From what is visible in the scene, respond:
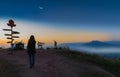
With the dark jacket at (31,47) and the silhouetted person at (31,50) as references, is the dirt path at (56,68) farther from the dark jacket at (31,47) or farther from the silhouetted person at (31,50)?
the dark jacket at (31,47)

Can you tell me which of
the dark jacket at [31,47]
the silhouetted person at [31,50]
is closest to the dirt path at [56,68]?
the silhouetted person at [31,50]

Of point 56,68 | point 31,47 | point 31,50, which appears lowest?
point 56,68

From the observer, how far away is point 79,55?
38656 mm

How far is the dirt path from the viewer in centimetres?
3039

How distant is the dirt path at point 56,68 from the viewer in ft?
99.7

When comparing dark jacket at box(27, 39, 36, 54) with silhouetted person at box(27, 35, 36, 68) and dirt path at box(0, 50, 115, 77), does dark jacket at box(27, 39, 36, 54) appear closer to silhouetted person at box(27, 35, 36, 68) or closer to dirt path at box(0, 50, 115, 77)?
silhouetted person at box(27, 35, 36, 68)

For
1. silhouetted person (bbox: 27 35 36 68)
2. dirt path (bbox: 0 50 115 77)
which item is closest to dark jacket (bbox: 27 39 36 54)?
silhouetted person (bbox: 27 35 36 68)

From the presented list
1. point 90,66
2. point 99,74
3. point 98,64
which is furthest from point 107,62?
point 99,74

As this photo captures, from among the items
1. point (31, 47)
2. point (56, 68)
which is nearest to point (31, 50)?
point (31, 47)

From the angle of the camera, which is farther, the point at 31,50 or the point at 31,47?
the point at 31,47

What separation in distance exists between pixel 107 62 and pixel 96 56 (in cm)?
236

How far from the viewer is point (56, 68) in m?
32.2

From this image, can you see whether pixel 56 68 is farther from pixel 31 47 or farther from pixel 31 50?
pixel 31 47

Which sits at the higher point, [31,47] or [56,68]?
[31,47]
